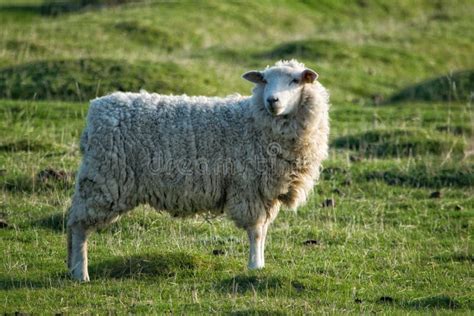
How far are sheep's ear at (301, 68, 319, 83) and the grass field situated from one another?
2023 millimetres

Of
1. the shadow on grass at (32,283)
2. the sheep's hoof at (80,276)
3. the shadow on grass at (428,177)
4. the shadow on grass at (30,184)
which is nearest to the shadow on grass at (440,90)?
the shadow on grass at (428,177)

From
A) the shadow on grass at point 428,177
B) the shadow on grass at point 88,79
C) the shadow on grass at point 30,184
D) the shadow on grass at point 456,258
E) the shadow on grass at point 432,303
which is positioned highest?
the shadow on grass at point 88,79

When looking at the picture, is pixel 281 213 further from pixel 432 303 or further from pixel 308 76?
pixel 432 303

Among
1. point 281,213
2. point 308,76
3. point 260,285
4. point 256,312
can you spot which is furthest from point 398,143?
point 256,312

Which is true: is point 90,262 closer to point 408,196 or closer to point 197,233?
point 197,233

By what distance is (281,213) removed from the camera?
1228 cm

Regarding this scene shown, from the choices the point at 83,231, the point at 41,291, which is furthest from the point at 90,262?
the point at 41,291

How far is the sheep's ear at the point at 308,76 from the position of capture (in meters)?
Answer: 9.55

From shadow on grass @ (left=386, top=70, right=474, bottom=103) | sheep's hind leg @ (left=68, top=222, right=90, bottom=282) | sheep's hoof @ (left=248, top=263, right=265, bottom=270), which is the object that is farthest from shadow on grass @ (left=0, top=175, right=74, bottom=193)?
shadow on grass @ (left=386, top=70, right=474, bottom=103)

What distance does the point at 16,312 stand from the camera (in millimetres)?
7727

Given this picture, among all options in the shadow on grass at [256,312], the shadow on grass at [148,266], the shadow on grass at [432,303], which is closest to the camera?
the shadow on grass at [256,312]

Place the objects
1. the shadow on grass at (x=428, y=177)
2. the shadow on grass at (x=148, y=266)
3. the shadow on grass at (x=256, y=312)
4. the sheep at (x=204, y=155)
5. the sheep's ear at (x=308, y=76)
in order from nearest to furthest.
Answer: the shadow on grass at (x=256, y=312) → the shadow on grass at (x=148, y=266) → the sheep at (x=204, y=155) → the sheep's ear at (x=308, y=76) → the shadow on grass at (x=428, y=177)

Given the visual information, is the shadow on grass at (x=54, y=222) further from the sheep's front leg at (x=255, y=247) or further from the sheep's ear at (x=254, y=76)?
the sheep's ear at (x=254, y=76)

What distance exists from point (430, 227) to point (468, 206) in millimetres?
1348
